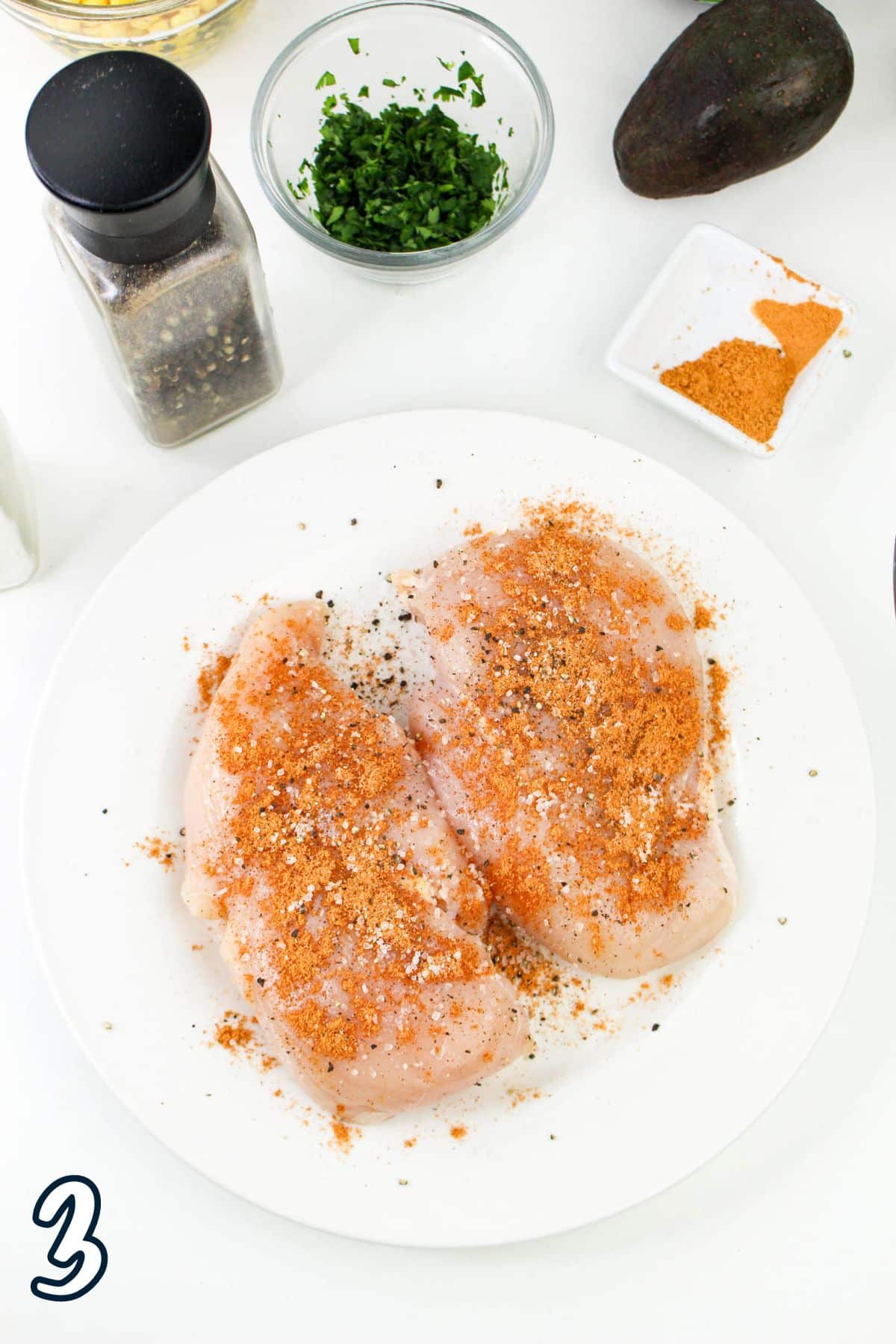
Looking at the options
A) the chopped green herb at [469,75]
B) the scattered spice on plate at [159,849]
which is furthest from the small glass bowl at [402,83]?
the scattered spice on plate at [159,849]

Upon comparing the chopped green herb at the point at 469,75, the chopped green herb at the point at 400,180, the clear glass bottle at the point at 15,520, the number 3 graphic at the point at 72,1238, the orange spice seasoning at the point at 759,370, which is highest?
the chopped green herb at the point at 469,75

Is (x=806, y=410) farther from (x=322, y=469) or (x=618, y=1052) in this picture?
(x=618, y=1052)

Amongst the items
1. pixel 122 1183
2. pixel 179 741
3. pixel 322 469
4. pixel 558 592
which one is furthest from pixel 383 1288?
pixel 322 469

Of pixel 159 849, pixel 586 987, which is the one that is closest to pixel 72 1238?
pixel 159 849

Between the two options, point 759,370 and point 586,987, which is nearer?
point 586,987

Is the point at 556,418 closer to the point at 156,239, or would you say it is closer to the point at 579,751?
the point at 579,751

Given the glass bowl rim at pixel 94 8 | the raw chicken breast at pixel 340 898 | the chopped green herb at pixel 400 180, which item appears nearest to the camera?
the raw chicken breast at pixel 340 898

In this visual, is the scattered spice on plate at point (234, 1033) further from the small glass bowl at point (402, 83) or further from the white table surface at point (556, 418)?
the small glass bowl at point (402, 83)
